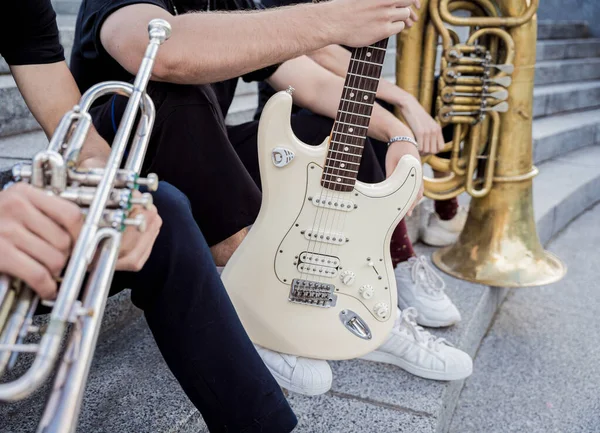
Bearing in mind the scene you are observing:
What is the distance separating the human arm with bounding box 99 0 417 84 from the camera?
115cm

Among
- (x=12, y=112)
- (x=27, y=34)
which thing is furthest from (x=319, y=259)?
(x=12, y=112)

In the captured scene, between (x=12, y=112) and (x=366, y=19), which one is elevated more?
(x=366, y=19)

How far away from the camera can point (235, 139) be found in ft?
5.35

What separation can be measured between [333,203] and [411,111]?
0.59m

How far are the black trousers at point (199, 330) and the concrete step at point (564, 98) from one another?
12.6ft

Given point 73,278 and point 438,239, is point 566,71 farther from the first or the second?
point 73,278

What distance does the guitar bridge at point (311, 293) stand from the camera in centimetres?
132

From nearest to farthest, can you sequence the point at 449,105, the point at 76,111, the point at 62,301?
the point at 62,301, the point at 76,111, the point at 449,105

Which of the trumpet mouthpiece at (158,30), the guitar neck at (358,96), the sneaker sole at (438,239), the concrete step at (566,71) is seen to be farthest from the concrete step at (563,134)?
the trumpet mouthpiece at (158,30)

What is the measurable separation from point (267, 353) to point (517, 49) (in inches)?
52.3

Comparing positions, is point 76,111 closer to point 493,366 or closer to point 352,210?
point 352,210

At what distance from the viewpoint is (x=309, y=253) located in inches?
52.6

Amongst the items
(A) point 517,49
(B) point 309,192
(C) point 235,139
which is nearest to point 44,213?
(B) point 309,192

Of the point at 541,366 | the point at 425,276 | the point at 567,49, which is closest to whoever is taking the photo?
the point at 425,276
